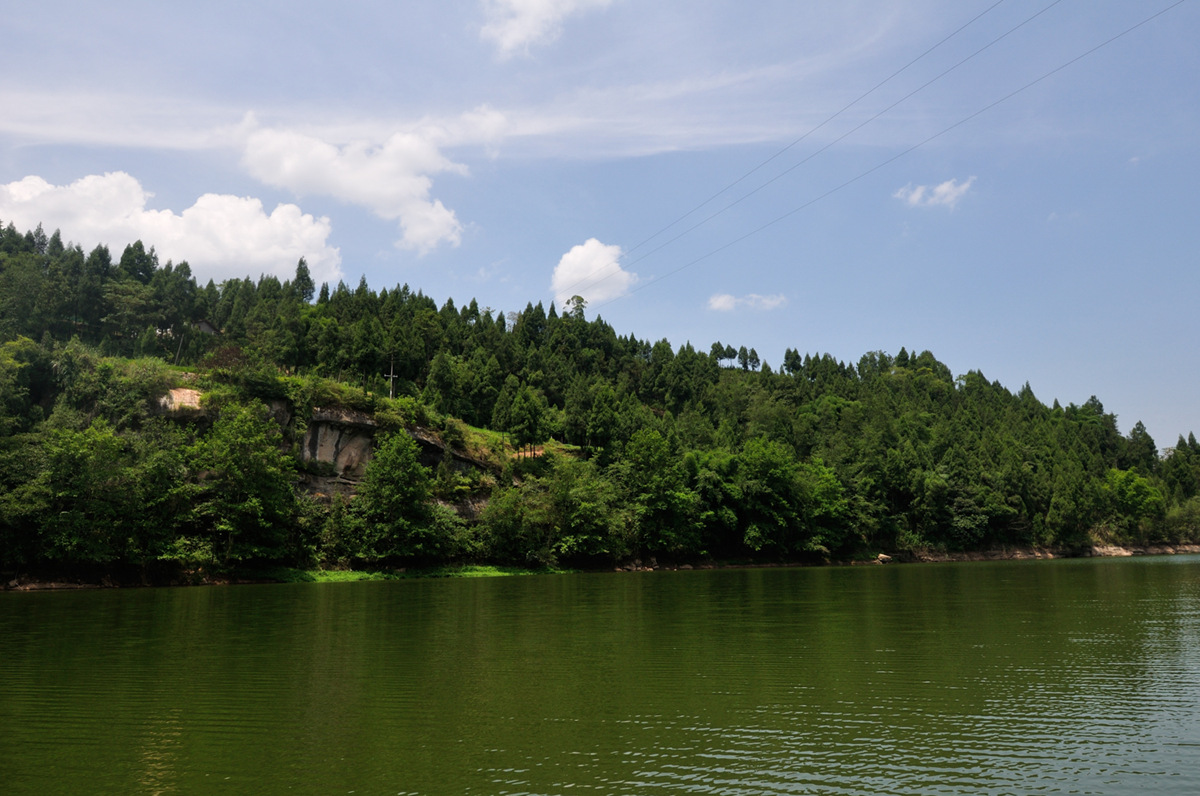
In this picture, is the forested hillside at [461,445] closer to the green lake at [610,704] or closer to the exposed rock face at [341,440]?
the exposed rock face at [341,440]

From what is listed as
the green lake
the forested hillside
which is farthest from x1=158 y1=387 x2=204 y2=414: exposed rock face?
the green lake

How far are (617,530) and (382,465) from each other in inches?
976

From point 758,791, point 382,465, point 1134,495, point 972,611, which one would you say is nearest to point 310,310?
point 382,465

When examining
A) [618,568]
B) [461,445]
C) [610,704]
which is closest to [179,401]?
[461,445]

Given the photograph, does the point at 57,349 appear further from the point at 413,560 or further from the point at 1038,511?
the point at 1038,511

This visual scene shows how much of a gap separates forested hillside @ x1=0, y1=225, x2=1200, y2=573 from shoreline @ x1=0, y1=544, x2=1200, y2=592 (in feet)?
4.91

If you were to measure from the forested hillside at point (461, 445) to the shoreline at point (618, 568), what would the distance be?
1.50 metres

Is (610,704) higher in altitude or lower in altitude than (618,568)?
higher

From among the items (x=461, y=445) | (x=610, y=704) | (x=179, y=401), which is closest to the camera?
(x=610, y=704)

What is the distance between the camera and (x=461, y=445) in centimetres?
8169

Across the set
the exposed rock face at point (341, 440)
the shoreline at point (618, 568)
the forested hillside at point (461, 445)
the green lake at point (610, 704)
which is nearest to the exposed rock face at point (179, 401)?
the forested hillside at point (461, 445)

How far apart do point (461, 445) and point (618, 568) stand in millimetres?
22465

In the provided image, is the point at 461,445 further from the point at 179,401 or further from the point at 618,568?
the point at 179,401

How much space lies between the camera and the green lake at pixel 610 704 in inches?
390
